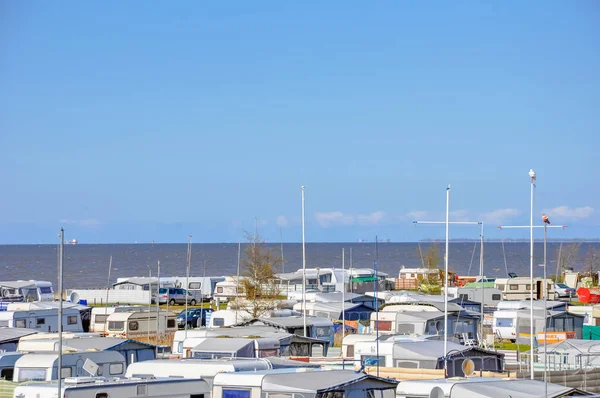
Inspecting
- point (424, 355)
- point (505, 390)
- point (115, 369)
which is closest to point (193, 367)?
point (115, 369)

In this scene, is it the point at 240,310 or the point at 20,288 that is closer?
the point at 240,310

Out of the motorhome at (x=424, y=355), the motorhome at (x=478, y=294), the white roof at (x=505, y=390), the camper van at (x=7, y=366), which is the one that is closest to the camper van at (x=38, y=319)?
the camper van at (x=7, y=366)

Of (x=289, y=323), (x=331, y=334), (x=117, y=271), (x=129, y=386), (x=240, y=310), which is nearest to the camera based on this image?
(x=129, y=386)

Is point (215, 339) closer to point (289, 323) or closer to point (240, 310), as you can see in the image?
point (289, 323)

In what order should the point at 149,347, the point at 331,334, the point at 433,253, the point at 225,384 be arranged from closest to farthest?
the point at 225,384, the point at 149,347, the point at 331,334, the point at 433,253

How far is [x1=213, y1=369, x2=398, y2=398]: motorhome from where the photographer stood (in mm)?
16766

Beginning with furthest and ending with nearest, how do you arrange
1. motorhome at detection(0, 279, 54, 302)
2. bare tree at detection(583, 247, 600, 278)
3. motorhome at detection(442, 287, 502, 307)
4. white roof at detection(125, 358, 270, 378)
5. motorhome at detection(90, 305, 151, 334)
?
bare tree at detection(583, 247, 600, 278) < motorhome at detection(442, 287, 502, 307) < motorhome at detection(0, 279, 54, 302) < motorhome at detection(90, 305, 151, 334) < white roof at detection(125, 358, 270, 378)

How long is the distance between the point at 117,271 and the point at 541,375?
121 m

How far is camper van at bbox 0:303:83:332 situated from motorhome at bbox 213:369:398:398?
2183 centimetres

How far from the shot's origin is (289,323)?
112 ft

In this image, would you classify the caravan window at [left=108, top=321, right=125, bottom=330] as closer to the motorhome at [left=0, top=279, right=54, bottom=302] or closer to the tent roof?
the tent roof

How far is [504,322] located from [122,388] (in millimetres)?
28973

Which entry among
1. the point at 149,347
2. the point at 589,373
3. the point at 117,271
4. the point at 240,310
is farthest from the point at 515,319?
the point at 117,271

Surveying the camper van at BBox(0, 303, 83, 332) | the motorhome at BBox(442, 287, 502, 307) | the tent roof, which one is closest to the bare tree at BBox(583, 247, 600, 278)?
the motorhome at BBox(442, 287, 502, 307)
